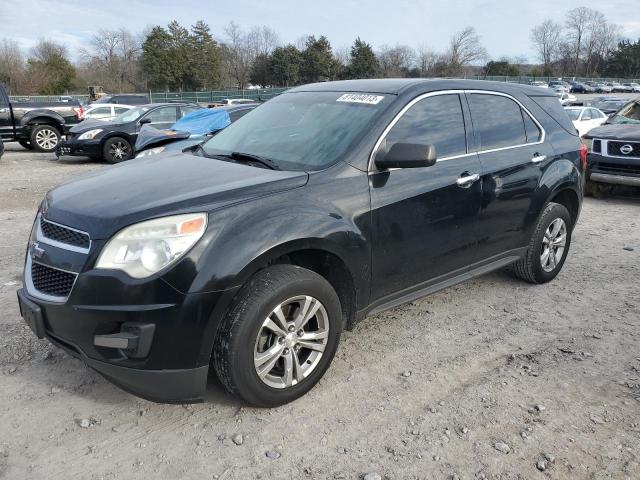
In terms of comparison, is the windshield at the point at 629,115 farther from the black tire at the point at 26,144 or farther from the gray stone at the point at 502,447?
the black tire at the point at 26,144

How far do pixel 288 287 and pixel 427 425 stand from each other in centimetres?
107

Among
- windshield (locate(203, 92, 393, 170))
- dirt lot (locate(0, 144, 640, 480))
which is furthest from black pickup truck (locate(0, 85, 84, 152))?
dirt lot (locate(0, 144, 640, 480))

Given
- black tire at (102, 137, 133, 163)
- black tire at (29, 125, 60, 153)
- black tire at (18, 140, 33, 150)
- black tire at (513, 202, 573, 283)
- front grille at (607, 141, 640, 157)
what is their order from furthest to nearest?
1. black tire at (18, 140, 33, 150)
2. black tire at (29, 125, 60, 153)
3. black tire at (102, 137, 133, 163)
4. front grille at (607, 141, 640, 157)
5. black tire at (513, 202, 573, 283)

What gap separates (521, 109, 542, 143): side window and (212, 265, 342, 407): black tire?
8.29ft

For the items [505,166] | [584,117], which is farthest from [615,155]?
[584,117]

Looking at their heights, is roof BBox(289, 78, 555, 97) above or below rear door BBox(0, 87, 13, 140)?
below

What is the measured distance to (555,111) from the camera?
192 inches

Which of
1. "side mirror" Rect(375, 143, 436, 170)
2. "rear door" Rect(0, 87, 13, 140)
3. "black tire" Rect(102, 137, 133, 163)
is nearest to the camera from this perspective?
"side mirror" Rect(375, 143, 436, 170)

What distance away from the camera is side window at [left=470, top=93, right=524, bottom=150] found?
4043 millimetres

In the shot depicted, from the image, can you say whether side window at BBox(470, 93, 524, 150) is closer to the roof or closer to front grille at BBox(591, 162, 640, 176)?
the roof

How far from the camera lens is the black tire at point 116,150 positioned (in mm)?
12602

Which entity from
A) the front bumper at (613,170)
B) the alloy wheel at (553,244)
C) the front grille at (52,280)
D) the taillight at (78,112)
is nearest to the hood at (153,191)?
the front grille at (52,280)

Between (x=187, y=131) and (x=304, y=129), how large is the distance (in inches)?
239

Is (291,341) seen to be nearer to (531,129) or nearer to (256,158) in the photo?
(256,158)
